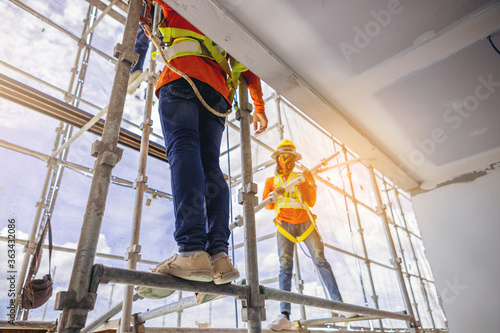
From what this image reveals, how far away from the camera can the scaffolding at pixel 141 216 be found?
928 mm

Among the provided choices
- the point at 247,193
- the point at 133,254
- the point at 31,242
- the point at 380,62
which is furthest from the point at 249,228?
the point at 31,242

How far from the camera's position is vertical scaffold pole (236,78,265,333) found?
1236 mm

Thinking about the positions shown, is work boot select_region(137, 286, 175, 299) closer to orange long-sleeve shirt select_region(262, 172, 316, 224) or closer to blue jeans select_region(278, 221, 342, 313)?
blue jeans select_region(278, 221, 342, 313)

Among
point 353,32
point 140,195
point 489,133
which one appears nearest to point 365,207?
point 489,133

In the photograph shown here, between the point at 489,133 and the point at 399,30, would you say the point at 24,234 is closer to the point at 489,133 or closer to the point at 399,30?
the point at 399,30

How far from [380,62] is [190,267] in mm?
1389

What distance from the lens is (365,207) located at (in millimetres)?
6945

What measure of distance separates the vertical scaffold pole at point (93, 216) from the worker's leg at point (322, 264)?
2.53 meters

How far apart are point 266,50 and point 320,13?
0.28 metres

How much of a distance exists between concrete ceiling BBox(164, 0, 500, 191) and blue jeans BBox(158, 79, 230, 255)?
12.5 inches

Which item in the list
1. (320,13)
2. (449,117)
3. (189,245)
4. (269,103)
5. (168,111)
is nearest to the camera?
(189,245)

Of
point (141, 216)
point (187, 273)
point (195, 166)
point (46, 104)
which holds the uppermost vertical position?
point (46, 104)

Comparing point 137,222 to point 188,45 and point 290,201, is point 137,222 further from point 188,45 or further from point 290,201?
point 290,201

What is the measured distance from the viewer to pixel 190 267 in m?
1.02
